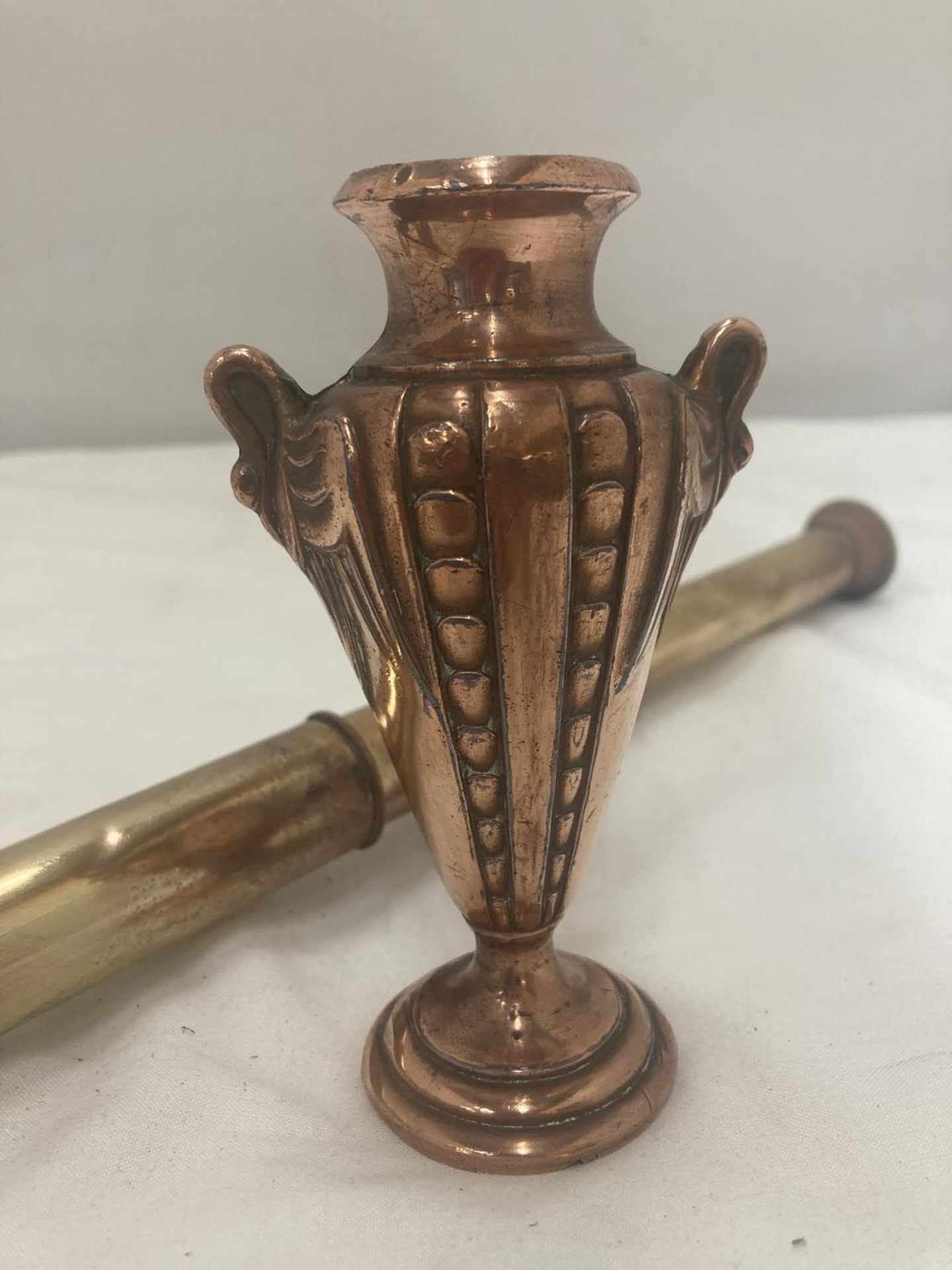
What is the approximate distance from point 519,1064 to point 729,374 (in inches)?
18.2

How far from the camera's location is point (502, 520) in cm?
68

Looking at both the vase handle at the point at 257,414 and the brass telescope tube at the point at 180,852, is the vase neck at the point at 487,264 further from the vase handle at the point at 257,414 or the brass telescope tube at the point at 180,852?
the brass telescope tube at the point at 180,852

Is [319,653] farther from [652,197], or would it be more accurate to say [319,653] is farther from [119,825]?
[652,197]

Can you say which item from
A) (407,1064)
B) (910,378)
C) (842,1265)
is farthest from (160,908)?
(910,378)

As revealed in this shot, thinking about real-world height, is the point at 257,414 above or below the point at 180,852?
above

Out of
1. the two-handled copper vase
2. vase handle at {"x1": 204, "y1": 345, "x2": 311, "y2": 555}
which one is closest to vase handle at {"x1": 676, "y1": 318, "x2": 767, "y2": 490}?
the two-handled copper vase

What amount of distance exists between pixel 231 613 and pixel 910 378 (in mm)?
1242

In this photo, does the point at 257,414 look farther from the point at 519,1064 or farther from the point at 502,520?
the point at 519,1064

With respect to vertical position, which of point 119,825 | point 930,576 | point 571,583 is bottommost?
point 930,576

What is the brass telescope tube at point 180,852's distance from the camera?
0.92 m

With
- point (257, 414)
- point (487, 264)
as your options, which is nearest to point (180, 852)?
point (257, 414)

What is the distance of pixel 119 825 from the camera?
3.25ft

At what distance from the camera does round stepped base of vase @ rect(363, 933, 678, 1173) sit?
0.83m

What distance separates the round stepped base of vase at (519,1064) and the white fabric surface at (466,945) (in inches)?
0.7
